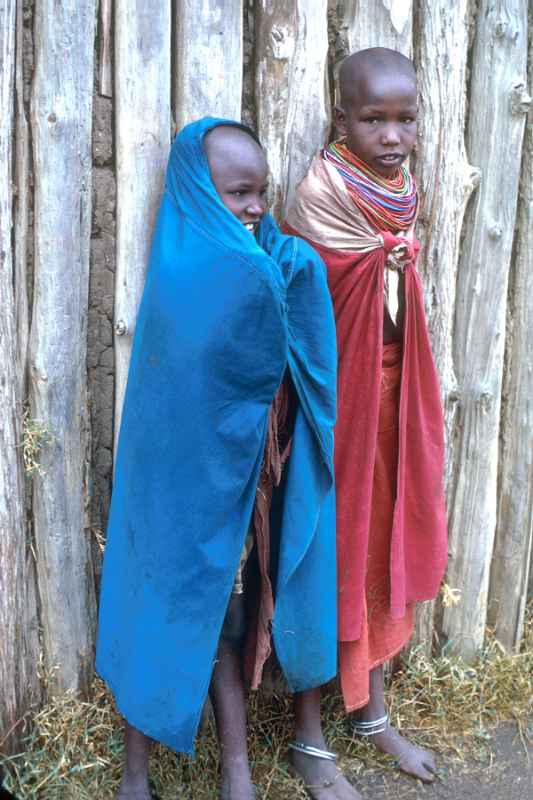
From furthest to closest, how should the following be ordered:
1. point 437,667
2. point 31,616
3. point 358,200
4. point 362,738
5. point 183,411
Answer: point 437,667 < point 362,738 < point 31,616 < point 358,200 < point 183,411

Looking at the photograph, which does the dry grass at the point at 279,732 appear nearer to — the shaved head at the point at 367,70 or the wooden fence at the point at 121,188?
the wooden fence at the point at 121,188

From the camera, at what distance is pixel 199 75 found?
2.57m

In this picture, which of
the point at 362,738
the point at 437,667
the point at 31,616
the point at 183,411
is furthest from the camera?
the point at 437,667

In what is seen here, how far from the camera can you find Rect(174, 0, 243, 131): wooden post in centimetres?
254

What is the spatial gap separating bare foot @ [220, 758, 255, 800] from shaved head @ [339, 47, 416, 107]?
77.5 inches

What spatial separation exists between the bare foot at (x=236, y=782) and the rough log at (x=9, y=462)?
68 cm

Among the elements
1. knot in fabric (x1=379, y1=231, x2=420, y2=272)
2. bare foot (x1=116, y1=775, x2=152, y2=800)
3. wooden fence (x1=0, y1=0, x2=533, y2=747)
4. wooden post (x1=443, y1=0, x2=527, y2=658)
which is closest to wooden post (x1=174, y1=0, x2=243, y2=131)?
wooden fence (x1=0, y1=0, x2=533, y2=747)

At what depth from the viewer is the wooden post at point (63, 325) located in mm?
2438

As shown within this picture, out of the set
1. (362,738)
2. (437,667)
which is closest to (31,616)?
(362,738)

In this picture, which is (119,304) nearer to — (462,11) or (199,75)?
(199,75)

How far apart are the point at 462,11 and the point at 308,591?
76.8 inches

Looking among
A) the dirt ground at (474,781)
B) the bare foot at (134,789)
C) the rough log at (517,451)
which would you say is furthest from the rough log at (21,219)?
the rough log at (517,451)

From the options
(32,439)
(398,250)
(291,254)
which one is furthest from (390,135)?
(32,439)

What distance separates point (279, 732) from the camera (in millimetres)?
2998
